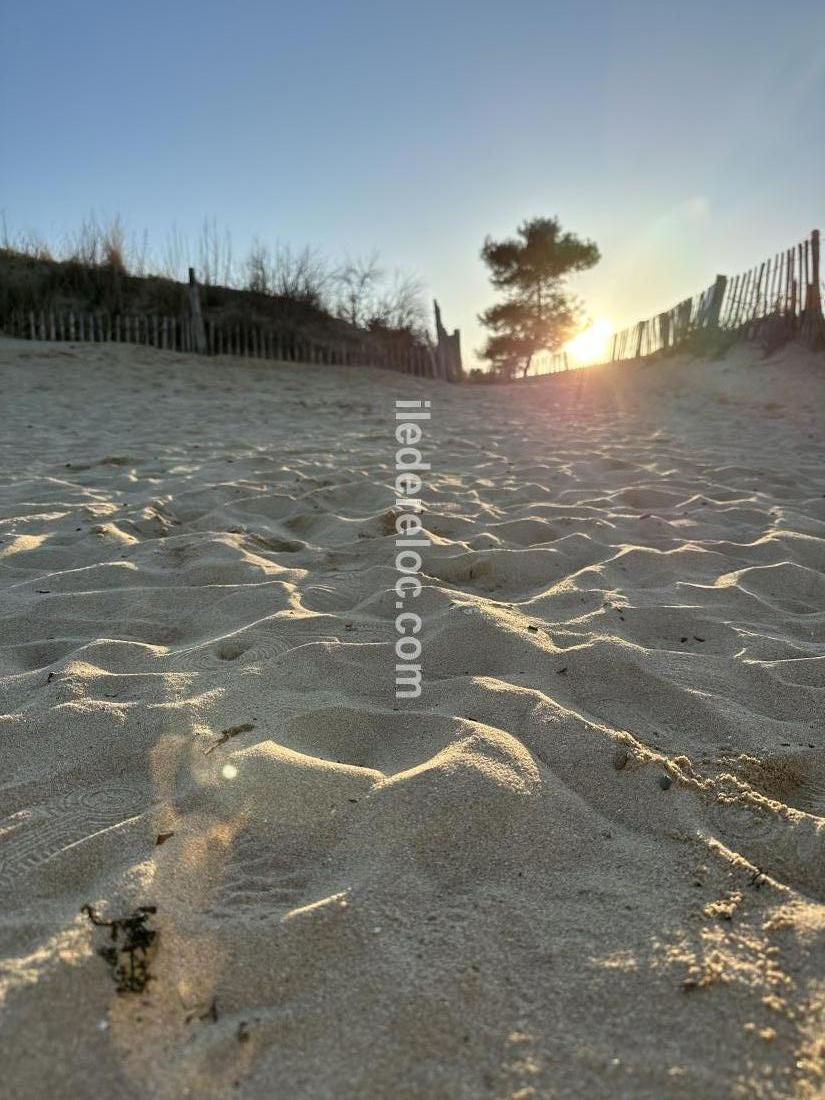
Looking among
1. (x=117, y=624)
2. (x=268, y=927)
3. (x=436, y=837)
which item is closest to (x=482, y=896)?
(x=436, y=837)

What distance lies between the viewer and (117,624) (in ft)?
6.75

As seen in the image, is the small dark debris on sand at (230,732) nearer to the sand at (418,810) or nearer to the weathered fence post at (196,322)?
the sand at (418,810)

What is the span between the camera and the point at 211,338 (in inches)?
472

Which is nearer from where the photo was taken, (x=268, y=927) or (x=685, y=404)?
(x=268, y=927)

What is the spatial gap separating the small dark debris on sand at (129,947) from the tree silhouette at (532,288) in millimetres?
26271

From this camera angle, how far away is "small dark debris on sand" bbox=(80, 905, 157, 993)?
880 millimetres

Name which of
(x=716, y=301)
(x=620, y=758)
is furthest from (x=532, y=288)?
(x=620, y=758)

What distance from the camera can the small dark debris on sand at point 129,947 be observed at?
34.7 inches

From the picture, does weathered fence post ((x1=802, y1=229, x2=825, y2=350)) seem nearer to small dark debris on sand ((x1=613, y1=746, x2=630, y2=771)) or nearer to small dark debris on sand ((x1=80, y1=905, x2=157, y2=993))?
small dark debris on sand ((x1=613, y1=746, x2=630, y2=771))

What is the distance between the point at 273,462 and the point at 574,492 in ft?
6.84

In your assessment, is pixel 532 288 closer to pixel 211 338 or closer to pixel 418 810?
pixel 211 338

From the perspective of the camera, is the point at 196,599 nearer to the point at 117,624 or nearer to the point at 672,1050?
the point at 117,624

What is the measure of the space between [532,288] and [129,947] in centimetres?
2790

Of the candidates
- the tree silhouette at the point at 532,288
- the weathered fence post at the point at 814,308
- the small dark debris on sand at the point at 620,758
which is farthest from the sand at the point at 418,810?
the tree silhouette at the point at 532,288
